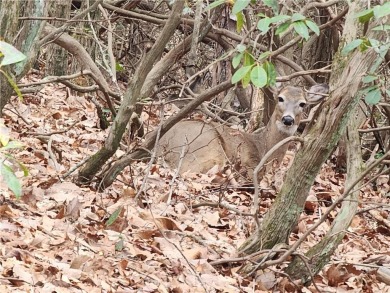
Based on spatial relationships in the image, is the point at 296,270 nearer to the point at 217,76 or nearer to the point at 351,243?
the point at 351,243

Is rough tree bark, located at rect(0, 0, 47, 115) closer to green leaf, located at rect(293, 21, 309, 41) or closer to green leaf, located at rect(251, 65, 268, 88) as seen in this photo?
green leaf, located at rect(251, 65, 268, 88)

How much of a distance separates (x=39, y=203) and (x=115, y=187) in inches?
39.8

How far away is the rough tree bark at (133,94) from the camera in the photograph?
207 inches

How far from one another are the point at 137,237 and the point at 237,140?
3.82 metres

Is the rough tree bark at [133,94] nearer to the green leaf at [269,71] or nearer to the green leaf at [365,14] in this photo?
the green leaf at [269,71]

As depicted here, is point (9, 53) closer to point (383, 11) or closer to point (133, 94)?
point (383, 11)

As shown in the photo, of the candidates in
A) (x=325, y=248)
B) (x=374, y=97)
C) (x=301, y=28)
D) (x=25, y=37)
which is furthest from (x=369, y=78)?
(x=25, y=37)

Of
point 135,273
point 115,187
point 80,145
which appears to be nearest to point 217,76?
point 80,145

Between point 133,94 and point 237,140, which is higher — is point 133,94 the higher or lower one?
the higher one

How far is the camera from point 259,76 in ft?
11.8

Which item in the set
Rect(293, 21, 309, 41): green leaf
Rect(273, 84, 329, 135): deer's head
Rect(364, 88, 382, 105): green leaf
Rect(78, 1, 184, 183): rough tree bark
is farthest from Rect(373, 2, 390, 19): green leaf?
Rect(273, 84, 329, 135): deer's head

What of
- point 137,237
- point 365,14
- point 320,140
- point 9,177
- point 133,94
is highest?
point 365,14

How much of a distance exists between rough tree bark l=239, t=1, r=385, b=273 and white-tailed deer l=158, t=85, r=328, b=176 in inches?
142

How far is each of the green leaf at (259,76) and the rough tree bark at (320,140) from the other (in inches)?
26.6
